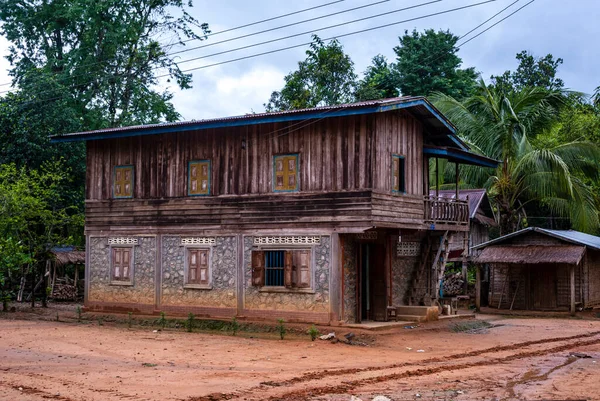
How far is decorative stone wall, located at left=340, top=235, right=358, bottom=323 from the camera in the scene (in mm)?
21656

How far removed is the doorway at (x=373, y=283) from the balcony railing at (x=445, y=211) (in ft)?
5.75

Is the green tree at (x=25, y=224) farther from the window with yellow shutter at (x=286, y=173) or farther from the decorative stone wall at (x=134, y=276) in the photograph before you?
the window with yellow shutter at (x=286, y=173)

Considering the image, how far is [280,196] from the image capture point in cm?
→ 2252

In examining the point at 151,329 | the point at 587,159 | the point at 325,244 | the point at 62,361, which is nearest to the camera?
the point at 62,361

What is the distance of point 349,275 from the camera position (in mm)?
21906

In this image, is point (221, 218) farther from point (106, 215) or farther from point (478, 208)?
point (478, 208)

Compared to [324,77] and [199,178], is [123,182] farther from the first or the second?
[324,77]

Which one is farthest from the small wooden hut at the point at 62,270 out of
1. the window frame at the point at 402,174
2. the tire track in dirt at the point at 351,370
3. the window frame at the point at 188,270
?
the tire track in dirt at the point at 351,370

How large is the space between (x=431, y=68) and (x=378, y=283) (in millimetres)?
25739

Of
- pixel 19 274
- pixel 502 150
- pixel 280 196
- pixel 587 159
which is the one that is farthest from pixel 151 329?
pixel 587 159

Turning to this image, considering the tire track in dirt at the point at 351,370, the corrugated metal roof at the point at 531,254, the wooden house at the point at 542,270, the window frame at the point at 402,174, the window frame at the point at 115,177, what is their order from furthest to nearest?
the wooden house at the point at 542,270 < the corrugated metal roof at the point at 531,254 < the window frame at the point at 115,177 < the window frame at the point at 402,174 < the tire track in dirt at the point at 351,370

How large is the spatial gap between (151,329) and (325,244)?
20.1 ft

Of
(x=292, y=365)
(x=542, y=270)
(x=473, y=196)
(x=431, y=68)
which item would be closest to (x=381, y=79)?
(x=431, y=68)

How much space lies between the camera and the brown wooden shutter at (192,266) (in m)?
24.2
